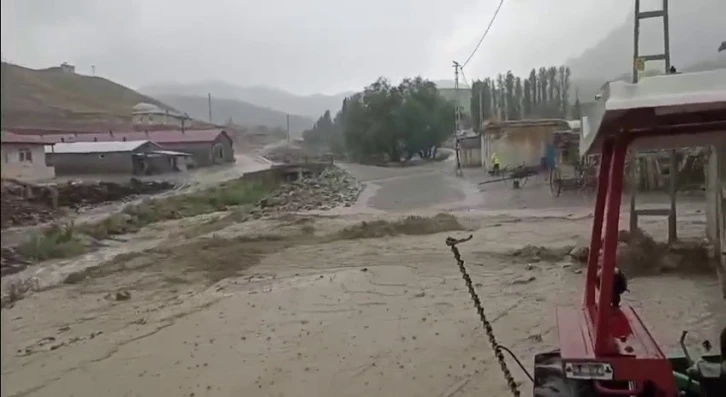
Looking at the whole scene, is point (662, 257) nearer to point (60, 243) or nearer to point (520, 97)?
point (60, 243)

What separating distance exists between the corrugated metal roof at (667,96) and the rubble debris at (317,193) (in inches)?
509

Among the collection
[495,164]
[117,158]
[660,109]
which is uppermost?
[660,109]

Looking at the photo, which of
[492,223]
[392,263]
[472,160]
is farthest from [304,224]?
[472,160]

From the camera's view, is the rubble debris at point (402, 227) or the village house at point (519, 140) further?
the village house at point (519, 140)

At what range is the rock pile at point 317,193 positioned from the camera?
15.9 meters

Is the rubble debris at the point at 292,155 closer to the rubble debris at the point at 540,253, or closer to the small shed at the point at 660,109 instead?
the rubble debris at the point at 540,253

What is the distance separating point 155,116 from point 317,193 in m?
4.24

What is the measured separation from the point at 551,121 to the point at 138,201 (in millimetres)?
9389

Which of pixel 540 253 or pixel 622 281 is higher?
pixel 622 281

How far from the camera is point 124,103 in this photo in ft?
47.0

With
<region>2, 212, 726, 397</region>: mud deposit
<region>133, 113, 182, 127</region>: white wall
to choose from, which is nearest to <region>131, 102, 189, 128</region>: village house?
<region>133, 113, 182, 127</region>: white wall

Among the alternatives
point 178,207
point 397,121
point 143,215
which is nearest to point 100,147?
point 178,207

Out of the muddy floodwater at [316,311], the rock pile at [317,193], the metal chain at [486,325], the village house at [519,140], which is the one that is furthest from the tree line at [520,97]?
the metal chain at [486,325]

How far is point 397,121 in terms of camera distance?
26250mm
